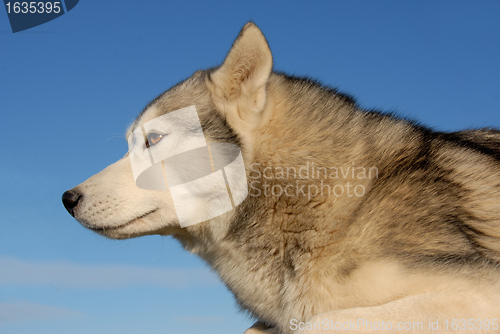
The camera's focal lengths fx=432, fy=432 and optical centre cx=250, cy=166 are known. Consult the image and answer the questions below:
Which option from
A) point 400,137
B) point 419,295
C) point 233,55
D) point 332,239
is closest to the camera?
point 419,295

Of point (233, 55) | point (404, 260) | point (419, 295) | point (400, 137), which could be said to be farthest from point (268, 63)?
point (419, 295)

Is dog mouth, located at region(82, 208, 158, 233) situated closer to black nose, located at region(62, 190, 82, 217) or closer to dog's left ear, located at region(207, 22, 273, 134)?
black nose, located at region(62, 190, 82, 217)

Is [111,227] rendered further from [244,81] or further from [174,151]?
[244,81]

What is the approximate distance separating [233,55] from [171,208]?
160 cm

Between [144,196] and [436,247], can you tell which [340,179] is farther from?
[144,196]

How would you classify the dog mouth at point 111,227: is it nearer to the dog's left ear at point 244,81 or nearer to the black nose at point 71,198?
the black nose at point 71,198

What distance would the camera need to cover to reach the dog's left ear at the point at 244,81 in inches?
157

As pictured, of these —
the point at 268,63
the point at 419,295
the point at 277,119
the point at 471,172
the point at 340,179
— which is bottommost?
the point at 419,295

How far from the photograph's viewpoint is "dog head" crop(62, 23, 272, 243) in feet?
13.9

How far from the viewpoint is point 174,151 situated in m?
4.31

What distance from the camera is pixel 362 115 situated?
4578mm

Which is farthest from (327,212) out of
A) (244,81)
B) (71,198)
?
(71,198)

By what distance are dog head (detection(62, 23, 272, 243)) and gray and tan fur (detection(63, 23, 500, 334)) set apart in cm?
1

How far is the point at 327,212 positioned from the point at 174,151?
1.61 metres
